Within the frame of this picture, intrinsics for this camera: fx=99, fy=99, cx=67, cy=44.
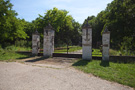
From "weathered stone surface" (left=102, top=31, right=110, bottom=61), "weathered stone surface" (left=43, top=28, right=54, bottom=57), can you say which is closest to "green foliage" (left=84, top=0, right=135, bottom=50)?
"weathered stone surface" (left=102, top=31, right=110, bottom=61)

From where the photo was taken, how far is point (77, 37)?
4759 cm

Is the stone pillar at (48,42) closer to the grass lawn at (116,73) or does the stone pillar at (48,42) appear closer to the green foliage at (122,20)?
the grass lawn at (116,73)

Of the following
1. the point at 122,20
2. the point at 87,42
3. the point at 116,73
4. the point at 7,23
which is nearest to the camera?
the point at 116,73

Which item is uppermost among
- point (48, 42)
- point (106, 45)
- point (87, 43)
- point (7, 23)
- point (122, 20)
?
point (122, 20)

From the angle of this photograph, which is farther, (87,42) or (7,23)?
(7,23)

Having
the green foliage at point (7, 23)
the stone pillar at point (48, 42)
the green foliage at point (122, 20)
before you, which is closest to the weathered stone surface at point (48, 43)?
the stone pillar at point (48, 42)

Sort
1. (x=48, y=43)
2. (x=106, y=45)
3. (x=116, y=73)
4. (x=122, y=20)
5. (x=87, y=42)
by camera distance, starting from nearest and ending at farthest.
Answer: (x=116, y=73), (x=106, y=45), (x=87, y=42), (x=48, y=43), (x=122, y=20)

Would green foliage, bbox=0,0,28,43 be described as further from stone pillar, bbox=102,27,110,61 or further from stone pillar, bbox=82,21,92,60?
stone pillar, bbox=102,27,110,61

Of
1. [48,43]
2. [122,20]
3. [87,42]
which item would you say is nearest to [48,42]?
[48,43]

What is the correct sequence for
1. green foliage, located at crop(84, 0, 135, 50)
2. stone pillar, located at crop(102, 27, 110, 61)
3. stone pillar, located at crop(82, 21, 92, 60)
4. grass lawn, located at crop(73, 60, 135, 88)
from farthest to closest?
1. green foliage, located at crop(84, 0, 135, 50)
2. stone pillar, located at crop(82, 21, 92, 60)
3. stone pillar, located at crop(102, 27, 110, 61)
4. grass lawn, located at crop(73, 60, 135, 88)

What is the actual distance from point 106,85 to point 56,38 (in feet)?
105

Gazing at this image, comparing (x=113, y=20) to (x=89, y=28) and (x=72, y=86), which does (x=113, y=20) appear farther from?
(x=72, y=86)

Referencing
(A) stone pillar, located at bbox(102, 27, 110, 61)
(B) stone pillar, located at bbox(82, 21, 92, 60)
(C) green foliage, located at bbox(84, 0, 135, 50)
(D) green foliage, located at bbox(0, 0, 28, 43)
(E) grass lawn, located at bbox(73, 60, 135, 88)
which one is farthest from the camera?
(C) green foliage, located at bbox(84, 0, 135, 50)

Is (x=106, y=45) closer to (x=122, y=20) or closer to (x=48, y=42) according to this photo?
(x=48, y=42)
